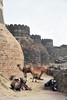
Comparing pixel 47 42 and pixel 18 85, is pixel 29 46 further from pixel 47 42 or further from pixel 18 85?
pixel 18 85

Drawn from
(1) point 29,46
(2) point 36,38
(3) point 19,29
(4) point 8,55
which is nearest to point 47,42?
(2) point 36,38

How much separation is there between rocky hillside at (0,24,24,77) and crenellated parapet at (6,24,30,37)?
21991 mm

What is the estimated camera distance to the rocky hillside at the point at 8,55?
23.4 metres

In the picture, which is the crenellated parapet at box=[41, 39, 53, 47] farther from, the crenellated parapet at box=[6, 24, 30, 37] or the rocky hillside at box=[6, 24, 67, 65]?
the crenellated parapet at box=[6, 24, 30, 37]

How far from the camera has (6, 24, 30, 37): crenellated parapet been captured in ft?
155

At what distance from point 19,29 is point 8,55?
2392 centimetres

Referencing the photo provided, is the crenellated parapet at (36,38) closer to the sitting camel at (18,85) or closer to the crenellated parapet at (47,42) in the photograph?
the crenellated parapet at (47,42)

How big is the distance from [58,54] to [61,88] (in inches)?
1756

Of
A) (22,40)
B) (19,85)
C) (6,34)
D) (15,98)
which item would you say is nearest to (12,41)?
(6,34)

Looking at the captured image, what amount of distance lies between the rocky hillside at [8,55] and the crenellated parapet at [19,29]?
72.1ft

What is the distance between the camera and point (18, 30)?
47.5 metres

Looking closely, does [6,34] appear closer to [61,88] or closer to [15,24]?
[61,88]

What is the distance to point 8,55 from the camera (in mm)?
23859

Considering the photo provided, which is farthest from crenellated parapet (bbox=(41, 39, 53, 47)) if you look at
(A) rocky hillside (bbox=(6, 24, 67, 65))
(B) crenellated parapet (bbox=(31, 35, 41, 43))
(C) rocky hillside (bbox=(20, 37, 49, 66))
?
(C) rocky hillside (bbox=(20, 37, 49, 66))
